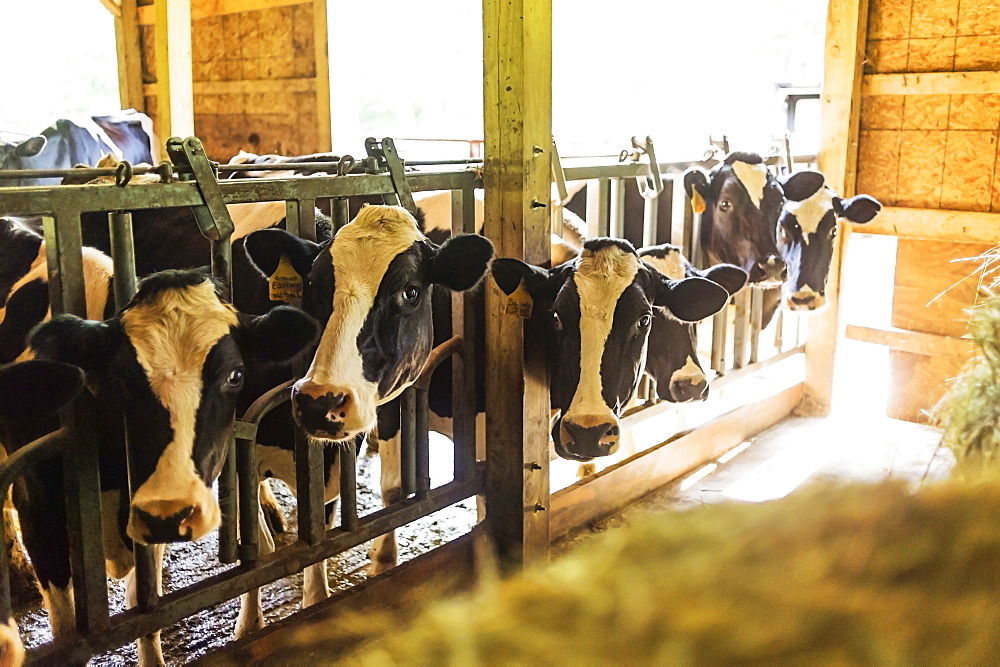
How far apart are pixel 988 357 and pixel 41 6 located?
25.5 metres

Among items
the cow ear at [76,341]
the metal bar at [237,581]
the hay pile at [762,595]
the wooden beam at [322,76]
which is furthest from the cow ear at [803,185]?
the hay pile at [762,595]

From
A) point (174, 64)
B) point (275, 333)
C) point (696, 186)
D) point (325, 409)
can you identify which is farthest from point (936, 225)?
point (174, 64)

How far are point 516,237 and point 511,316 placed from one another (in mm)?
294

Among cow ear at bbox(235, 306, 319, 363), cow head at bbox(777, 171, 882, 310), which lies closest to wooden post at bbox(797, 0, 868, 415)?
cow head at bbox(777, 171, 882, 310)

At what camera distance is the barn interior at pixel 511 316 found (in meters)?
2.26

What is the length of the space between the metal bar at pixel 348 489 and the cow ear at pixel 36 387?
3.36 ft

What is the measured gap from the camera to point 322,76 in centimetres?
622

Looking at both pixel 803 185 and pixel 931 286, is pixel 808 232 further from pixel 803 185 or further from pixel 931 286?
pixel 931 286

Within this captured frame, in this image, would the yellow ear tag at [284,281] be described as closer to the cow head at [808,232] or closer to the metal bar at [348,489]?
the metal bar at [348,489]

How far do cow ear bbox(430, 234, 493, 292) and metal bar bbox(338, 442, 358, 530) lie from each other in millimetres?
641

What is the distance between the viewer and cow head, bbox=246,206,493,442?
2455 mm

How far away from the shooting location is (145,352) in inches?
84.0

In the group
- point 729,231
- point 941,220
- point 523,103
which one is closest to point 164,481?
point 523,103

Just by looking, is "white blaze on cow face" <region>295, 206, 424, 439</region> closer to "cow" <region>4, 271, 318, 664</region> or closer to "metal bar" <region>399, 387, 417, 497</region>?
"cow" <region>4, 271, 318, 664</region>
